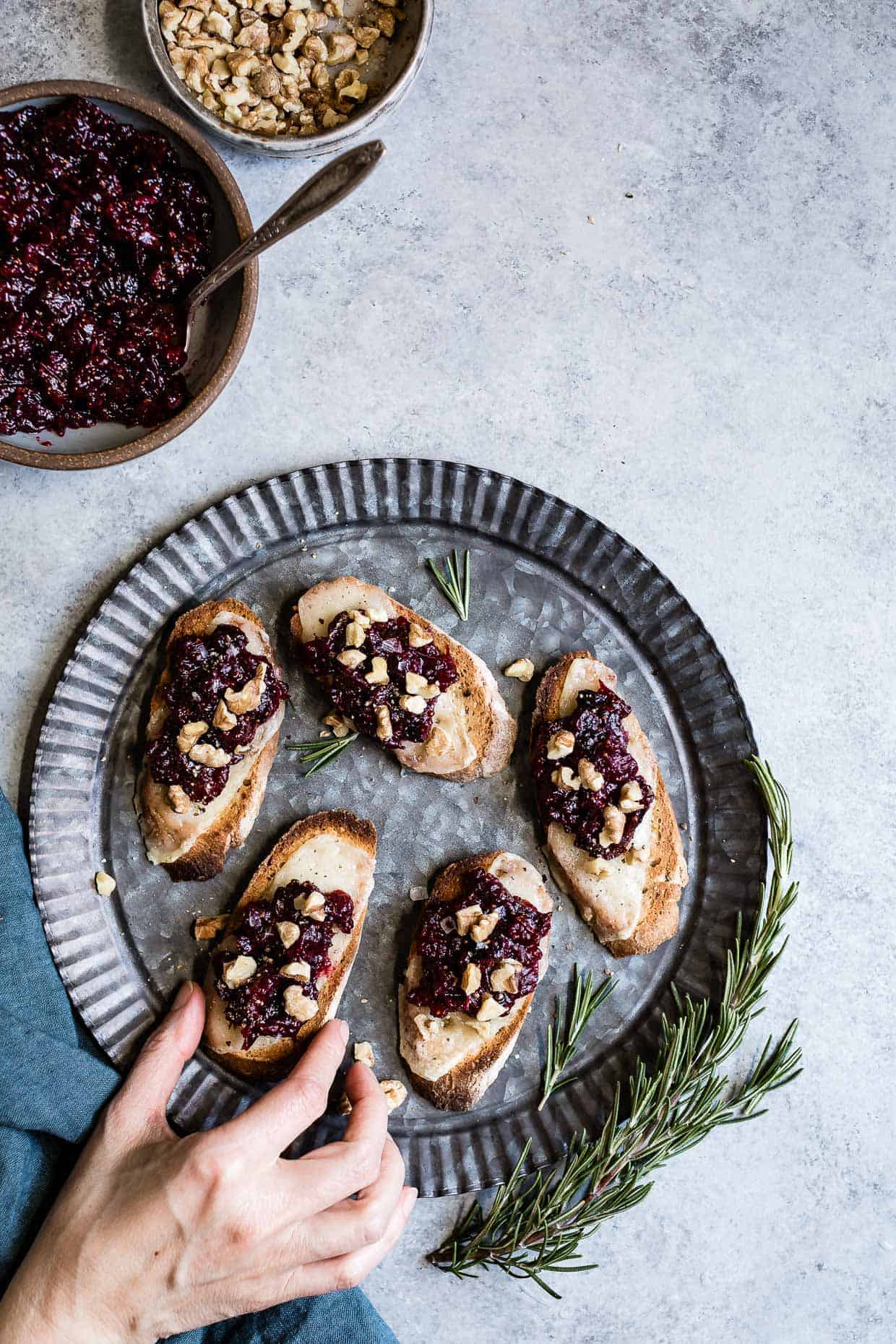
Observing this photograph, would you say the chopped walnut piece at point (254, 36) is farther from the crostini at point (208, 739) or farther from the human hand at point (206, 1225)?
the human hand at point (206, 1225)

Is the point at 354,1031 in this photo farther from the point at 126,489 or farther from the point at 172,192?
the point at 172,192

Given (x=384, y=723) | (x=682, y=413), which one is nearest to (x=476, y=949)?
(x=384, y=723)

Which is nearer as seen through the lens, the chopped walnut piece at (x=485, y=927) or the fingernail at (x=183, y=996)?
the chopped walnut piece at (x=485, y=927)

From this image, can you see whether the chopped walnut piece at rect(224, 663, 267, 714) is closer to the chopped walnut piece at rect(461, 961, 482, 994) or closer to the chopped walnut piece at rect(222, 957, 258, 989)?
the chopped walnut piece at rect(222, 957, 258, 989)

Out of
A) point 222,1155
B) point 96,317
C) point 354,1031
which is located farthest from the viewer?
point 354,1031

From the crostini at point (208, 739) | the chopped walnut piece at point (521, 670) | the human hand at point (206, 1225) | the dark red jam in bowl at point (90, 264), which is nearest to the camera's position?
the human hand at point (206, 1225)

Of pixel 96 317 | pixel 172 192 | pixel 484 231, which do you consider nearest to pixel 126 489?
pixel 96 317

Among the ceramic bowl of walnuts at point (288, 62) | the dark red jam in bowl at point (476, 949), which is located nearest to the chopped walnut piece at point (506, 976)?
the dark red jam in bowl at point (476, 949)
